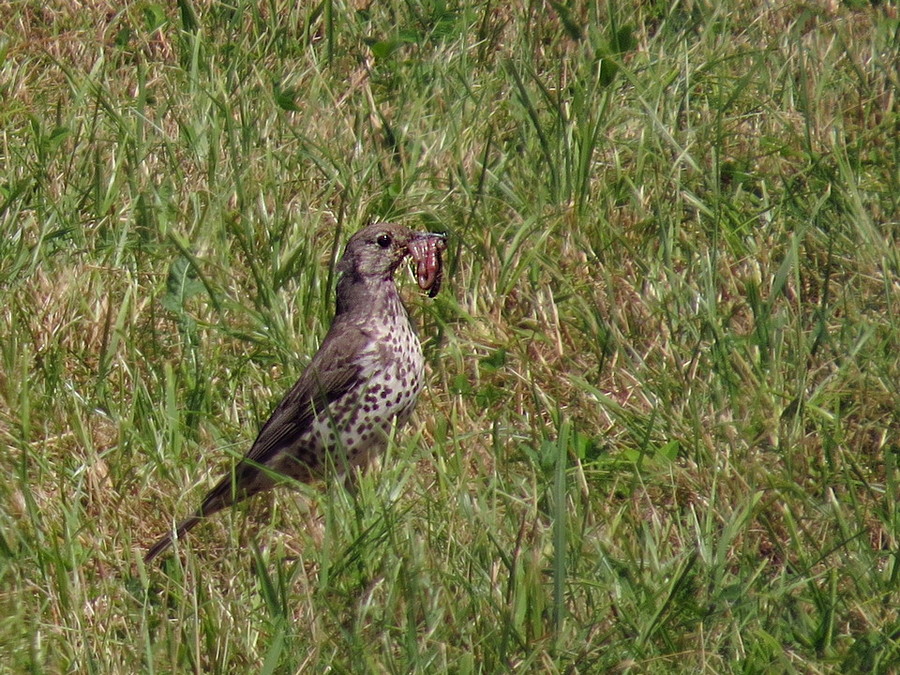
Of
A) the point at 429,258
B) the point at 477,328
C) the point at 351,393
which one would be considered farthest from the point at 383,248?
the point at 351,393

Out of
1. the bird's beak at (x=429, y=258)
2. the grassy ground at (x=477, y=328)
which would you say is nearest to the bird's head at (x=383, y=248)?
the bird's beak at (x=429, y=258)

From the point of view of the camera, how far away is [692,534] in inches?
181

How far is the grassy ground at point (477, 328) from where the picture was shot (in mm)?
4148

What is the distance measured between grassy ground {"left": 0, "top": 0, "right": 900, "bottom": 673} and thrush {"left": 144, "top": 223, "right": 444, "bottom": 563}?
0.12 meters

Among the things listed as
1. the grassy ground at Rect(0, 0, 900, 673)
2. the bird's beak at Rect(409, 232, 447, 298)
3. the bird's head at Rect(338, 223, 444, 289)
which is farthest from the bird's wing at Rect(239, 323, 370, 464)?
the bird's beak at Rect(409, 232, 447, 298)

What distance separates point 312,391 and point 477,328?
2.63 feet

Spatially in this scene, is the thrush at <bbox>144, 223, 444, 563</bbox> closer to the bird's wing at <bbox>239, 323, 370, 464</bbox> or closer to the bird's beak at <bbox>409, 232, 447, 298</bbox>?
the bird's wing at <bbox>239, 323, 370, 464</bbox>

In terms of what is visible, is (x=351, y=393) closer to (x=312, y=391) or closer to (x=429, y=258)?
(x=312, y=391)

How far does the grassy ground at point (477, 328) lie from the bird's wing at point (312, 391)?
0.16 meters

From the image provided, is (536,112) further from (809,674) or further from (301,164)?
(809,674)

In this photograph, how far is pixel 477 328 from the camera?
A: 5.91 metres

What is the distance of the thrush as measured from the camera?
17.6 feet

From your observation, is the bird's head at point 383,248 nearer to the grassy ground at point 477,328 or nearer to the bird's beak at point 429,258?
the bird's beak at point 429,258

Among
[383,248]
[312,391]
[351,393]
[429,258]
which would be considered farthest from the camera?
[429,258]
